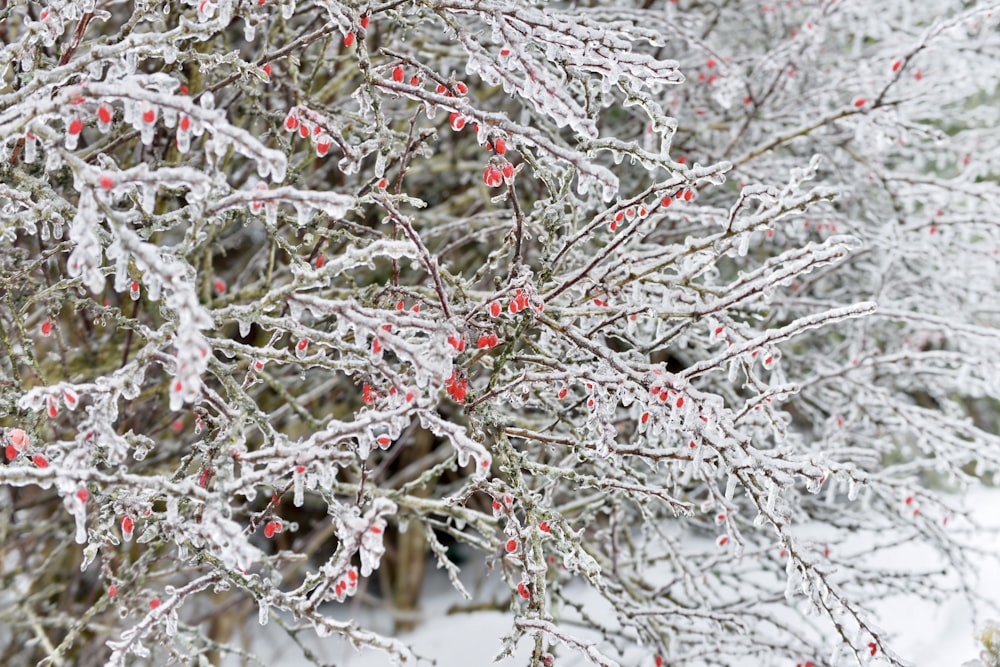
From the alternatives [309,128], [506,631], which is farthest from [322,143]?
[506,631]

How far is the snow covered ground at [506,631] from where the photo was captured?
4953mm

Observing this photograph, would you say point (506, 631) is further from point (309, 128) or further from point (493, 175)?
point (309, 128)

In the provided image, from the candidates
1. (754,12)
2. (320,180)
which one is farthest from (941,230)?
(320,180)

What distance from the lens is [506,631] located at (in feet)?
18.1

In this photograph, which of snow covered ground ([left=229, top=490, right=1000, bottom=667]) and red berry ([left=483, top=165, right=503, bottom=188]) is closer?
red berry ([left=483, top=165, right=503, bottom=188])

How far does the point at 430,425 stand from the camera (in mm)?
1842

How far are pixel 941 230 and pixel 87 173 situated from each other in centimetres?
360

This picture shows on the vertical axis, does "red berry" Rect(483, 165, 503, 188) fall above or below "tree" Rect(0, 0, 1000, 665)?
above

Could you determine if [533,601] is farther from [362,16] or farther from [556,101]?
[362,16]

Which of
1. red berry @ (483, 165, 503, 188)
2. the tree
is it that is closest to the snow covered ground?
the tree

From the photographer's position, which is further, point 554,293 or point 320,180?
point 320,180

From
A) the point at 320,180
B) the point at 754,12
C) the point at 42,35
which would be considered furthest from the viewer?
the point at 754,12

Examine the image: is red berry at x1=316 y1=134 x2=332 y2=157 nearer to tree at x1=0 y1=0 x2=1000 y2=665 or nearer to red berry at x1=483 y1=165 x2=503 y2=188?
tree at x1=0 y1=0 x2=1000 y2=665

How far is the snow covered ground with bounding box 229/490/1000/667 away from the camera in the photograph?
16.3 ft
